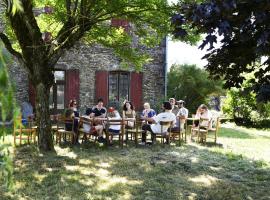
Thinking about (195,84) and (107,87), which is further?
(195,84)

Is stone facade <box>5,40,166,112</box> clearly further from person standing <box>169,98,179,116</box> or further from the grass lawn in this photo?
the grass lawn

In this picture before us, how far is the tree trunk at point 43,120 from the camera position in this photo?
33.3 ft

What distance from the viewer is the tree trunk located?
1016 centimetres


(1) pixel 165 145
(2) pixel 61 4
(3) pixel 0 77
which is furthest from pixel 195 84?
(3) pixel 0 77

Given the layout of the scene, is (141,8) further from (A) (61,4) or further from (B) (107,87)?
(B) (107,87)

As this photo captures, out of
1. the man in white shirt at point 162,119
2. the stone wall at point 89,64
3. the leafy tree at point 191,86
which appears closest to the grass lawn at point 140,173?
the man in white shirt at point 162,119

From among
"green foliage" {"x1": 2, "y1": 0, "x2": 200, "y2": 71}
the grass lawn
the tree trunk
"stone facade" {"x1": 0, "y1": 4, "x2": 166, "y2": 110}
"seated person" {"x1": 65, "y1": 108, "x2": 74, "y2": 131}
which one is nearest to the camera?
the grass lawn

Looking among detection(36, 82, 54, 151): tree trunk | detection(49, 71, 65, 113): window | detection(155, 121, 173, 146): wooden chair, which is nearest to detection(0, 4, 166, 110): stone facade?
detection(49, 71, 65, 113): window

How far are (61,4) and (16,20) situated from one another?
1.31 m

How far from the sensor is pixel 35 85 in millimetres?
10109

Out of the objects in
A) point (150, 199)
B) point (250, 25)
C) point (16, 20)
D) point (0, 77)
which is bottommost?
point (150, 199)

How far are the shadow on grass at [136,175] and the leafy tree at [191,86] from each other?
10443mm

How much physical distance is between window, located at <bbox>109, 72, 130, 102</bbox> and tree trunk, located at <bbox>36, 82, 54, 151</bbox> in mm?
9536

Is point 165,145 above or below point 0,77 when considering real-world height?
below
